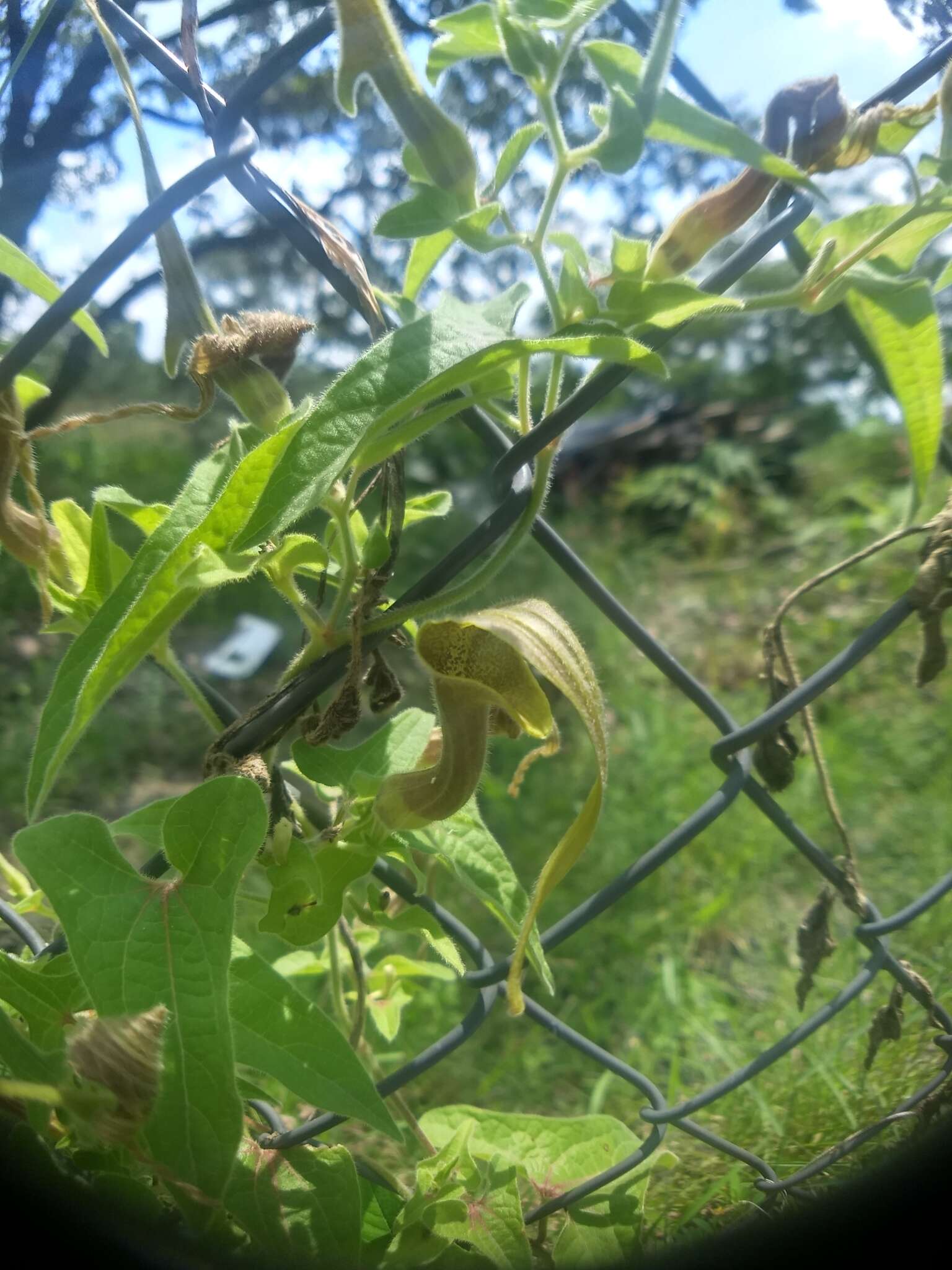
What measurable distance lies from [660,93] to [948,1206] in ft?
2.05

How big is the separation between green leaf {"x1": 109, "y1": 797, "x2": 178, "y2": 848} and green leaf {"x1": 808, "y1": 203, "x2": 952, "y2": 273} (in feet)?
1.58

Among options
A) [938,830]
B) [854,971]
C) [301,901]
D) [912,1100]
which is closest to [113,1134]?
[301,901]

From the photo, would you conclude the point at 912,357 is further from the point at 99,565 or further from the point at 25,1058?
the point at 25,1058

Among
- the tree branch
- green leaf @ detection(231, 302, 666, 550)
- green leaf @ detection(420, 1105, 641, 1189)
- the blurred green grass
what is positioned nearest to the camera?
green leaf @ detection(231, 302, 666, 550)

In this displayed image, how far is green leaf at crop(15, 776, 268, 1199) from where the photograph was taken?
Result: 0.39 meters

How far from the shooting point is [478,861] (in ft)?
1.85

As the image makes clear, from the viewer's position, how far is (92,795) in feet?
7.24

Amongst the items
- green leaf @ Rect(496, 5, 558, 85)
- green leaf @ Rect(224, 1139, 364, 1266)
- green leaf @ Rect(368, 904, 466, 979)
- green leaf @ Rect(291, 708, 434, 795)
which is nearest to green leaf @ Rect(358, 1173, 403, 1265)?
green leaf @ Rect(224, 1139, 364, 1266)

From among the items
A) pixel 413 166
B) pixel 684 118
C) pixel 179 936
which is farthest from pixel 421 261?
pixel 179 936

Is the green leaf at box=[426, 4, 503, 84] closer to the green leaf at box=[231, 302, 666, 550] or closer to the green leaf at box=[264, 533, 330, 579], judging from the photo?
the green leaf at box=[231, 302, 666, 550]

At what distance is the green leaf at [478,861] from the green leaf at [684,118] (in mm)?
379

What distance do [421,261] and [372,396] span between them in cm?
18

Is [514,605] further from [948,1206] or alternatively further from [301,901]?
[948,1206]

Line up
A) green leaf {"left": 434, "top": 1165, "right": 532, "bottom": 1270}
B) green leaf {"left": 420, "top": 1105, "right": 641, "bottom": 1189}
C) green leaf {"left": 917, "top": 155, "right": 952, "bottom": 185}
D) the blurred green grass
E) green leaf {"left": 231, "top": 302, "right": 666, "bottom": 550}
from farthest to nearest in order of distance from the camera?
the blurred green grass → green leaf {"left": 420, "top": 1105, "right": 641, "bottom": 1189} → green leaf {"left": 434, "top": 1165, "right": 532, "bottom": 1270} → green leaf {"left": 917, "top": 155, "right": 952, "bottom": 185} → green leaf {"left": 231, "top": 302, "right": 666, "bottom": 550}
